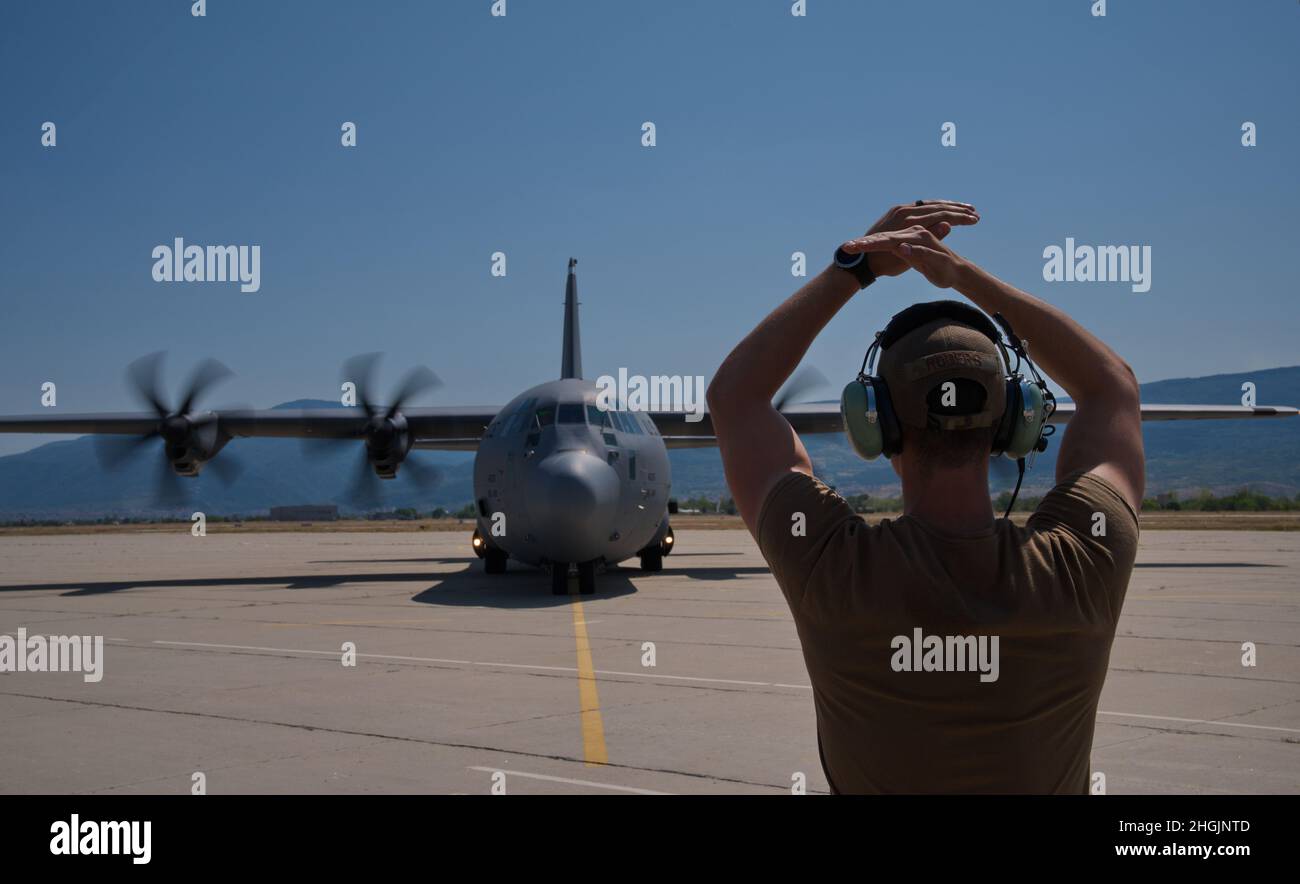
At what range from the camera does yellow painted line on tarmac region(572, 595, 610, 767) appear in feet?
23.4

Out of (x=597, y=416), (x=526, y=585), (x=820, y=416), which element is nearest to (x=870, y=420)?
(x=597, y=416)

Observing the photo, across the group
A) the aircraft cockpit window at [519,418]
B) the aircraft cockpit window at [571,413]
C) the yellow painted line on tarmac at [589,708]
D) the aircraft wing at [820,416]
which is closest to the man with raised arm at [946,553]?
the yellow painted line on tarmac at [589,708]

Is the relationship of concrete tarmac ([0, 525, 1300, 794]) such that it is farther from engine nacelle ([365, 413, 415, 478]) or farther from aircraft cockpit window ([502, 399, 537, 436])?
engine nacelle ([365, 413, 415, 478])

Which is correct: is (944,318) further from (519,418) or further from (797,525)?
(519,418)

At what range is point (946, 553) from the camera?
2.22 meters

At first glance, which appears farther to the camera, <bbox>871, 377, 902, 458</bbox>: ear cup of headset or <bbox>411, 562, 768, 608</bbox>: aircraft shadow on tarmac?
<bbox>411, 562, 768, 608</bbox>: aircraft shadow on tarmac

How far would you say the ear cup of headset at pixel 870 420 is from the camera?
244 centimetres

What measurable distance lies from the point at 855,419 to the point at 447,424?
82.2ft

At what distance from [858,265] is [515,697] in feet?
24.3

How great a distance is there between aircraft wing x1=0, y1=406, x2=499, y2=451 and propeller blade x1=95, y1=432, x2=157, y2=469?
377 mm

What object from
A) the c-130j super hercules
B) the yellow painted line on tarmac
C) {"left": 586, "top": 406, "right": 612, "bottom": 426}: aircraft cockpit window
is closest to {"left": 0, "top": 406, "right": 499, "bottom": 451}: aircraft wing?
the c-130j super hercules

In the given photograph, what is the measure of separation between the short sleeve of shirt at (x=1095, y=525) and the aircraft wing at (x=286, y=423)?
2417cm
